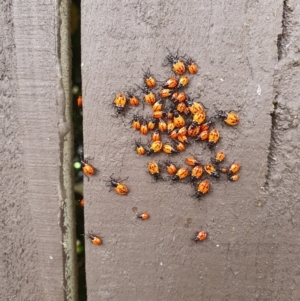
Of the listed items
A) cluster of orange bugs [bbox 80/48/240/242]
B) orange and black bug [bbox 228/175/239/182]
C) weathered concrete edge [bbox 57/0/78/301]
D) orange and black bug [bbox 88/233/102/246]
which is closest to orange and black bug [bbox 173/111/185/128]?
cluster of orange bugs [bbox 80/48/240/242]

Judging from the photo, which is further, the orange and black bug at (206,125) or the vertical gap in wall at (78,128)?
the vertical gap in wall at (78,128)

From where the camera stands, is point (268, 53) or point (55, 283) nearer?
point (268, 53)

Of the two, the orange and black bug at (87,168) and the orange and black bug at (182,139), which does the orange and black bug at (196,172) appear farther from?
the orange and black bug at (87,168)

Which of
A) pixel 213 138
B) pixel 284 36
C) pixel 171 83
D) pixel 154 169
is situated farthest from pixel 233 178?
pixel 284 36

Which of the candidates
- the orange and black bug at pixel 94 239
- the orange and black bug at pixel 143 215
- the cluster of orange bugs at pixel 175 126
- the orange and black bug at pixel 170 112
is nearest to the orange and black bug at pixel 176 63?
the cluster of orange bugs at pixel 175 126

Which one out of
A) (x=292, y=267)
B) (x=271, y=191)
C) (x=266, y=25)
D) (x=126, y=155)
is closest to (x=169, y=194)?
(x=126, y=155)

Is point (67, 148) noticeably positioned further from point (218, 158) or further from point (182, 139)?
point (218, 158)

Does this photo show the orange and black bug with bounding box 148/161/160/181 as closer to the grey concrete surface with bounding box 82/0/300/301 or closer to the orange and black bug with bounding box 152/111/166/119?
the grey concrete surface with bounding box 82/0/300/301

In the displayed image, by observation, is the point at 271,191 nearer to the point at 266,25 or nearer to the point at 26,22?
the point at 266,25
